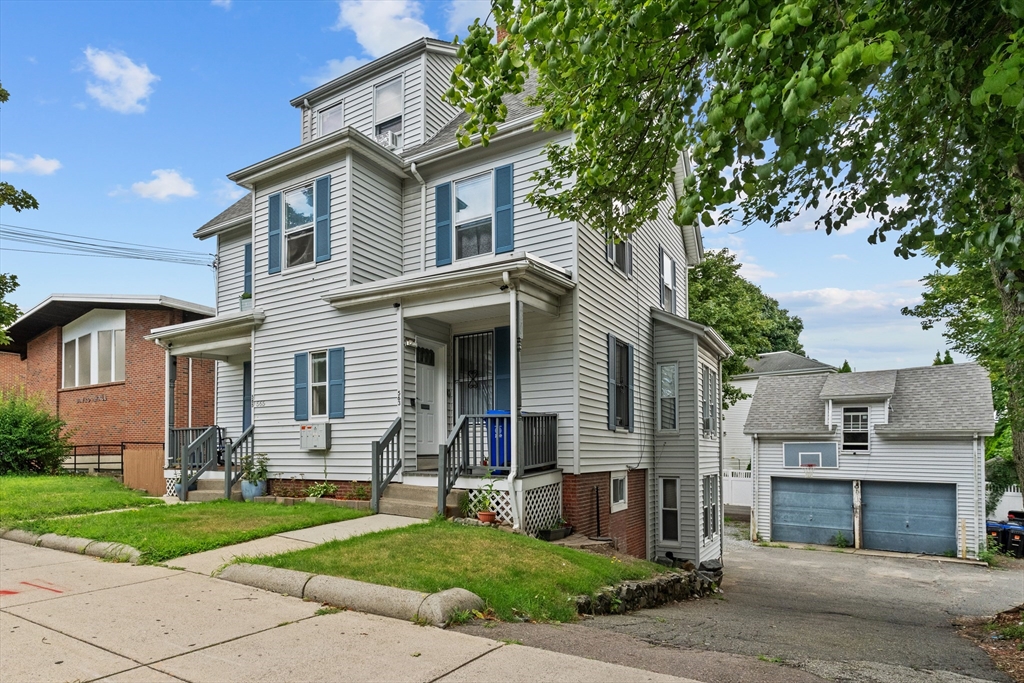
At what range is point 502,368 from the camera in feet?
37.7

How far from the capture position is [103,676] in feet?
13.1

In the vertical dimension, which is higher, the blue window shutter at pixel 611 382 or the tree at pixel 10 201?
the tree at pixel 10 201

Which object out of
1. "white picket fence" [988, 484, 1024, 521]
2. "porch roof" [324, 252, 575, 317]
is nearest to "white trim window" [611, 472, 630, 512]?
"porch roof" [324, 252, 575, 317]

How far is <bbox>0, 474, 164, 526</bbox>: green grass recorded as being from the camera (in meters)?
10.2

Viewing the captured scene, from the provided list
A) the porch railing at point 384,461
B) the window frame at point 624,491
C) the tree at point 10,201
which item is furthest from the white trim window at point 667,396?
the tree at point 10,201

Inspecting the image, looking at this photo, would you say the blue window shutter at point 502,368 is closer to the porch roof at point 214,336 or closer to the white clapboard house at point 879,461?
the porch roof at point 214,336

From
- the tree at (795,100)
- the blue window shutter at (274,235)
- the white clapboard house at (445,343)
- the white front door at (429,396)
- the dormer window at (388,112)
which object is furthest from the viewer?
the dormer window at (388,112)

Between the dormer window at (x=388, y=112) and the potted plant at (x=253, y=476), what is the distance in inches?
294

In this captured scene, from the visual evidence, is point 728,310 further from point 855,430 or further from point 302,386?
point 302,386

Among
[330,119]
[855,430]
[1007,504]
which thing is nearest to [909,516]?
[855,430]

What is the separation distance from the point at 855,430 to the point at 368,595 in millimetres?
22028

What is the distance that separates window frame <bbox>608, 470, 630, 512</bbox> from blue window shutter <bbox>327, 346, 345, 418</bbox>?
5.05m

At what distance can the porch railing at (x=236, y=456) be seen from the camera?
1220 cm

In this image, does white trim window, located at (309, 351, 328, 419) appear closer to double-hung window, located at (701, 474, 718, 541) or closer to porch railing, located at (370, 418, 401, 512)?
porch railing, located at (370, 418, 401, 512)
